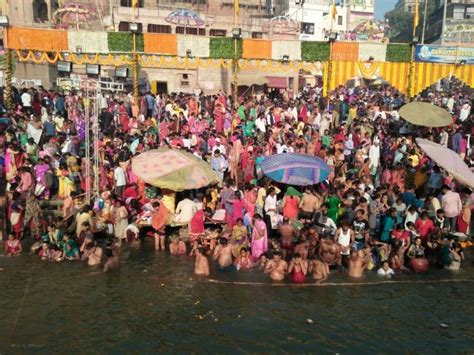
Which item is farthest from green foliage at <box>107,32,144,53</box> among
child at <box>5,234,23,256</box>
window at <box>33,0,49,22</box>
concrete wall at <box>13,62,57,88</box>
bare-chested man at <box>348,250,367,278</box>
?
window at <box>33,0,49,22</box>

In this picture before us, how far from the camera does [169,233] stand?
12125mm

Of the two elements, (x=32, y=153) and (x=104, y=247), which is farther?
(x=32, y=153)

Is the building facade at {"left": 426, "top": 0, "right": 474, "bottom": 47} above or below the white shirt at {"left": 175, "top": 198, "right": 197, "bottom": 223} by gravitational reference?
above

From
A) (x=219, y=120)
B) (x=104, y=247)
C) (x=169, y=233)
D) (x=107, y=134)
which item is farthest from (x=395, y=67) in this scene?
(x=104, y=247)

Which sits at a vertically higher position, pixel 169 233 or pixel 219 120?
pixel 219 120

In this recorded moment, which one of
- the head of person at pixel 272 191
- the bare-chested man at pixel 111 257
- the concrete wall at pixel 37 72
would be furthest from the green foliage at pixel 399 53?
the concrete wall at pixel 37 72

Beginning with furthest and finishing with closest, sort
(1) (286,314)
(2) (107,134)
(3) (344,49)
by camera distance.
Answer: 1. (3) (344,49)
2. (2) (107,134)
3. (1) (286,314)

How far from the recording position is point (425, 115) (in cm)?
1541

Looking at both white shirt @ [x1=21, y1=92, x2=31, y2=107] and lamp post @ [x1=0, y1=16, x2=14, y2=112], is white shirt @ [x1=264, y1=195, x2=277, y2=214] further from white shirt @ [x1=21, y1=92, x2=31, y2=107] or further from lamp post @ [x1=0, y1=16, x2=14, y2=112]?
lamp post @ [x1=0, y1=16, x2=14, y2=112]

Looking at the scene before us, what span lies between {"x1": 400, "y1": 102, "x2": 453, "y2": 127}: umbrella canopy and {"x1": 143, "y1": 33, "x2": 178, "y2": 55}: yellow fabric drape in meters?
10.1

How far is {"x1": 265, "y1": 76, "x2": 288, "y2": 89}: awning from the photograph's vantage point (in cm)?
3500

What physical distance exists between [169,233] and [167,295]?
2991 mm

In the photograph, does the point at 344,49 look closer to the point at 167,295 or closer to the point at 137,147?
the point at 137,147

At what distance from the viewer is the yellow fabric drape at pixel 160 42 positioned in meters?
20.8
